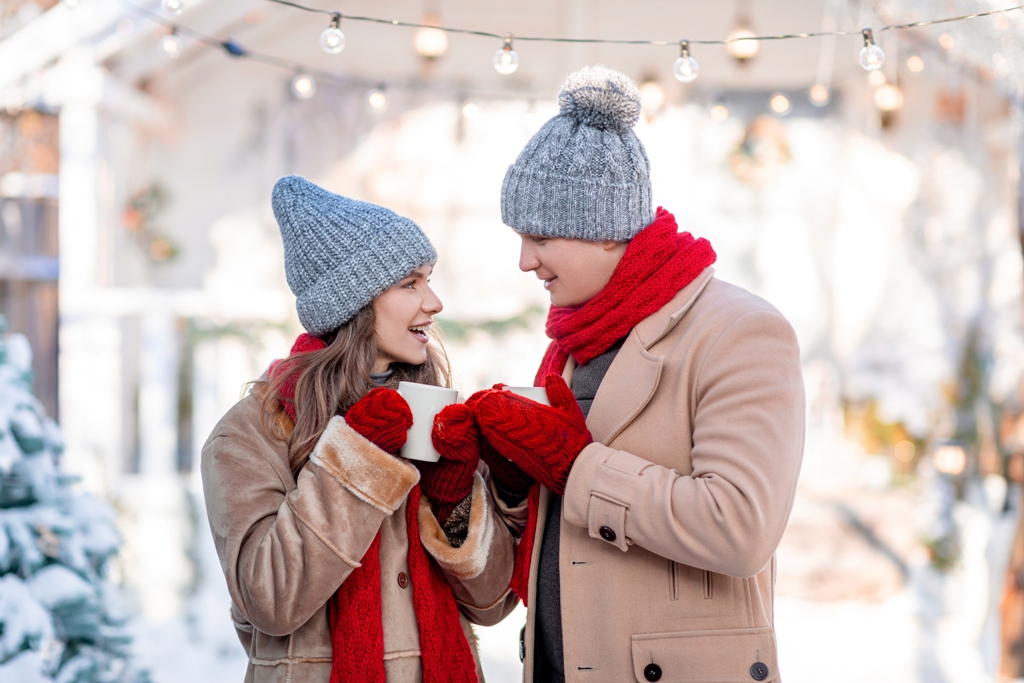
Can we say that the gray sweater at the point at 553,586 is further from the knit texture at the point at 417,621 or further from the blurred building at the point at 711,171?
the blurred building at the point at 711,171

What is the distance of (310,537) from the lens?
1.34 m

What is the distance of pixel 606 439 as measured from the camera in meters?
1.41

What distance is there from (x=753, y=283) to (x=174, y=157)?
365 cm

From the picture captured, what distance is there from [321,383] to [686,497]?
0.65 meters

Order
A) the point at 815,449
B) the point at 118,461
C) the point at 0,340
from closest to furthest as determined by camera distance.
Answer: the point at 0,340, the point at 118,461, the point at 815,449

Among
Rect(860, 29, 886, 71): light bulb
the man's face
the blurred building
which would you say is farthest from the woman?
the blurred building

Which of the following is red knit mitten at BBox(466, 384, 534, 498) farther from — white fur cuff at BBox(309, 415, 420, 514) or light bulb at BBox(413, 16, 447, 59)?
light bulb at BBox(413, 16, 447, 59)

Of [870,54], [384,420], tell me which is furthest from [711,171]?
[384,420]

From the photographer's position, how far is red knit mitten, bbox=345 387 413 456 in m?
1.38

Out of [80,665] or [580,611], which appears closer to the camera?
[580,611]

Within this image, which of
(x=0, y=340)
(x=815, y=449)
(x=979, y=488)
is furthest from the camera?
(x=815, y=449)

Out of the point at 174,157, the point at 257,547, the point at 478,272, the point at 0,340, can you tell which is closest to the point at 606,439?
the point at 257,547

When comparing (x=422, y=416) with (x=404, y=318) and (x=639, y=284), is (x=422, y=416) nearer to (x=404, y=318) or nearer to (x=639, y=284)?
(x=404, y=318)

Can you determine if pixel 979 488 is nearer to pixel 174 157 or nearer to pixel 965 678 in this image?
pixel 965 678
